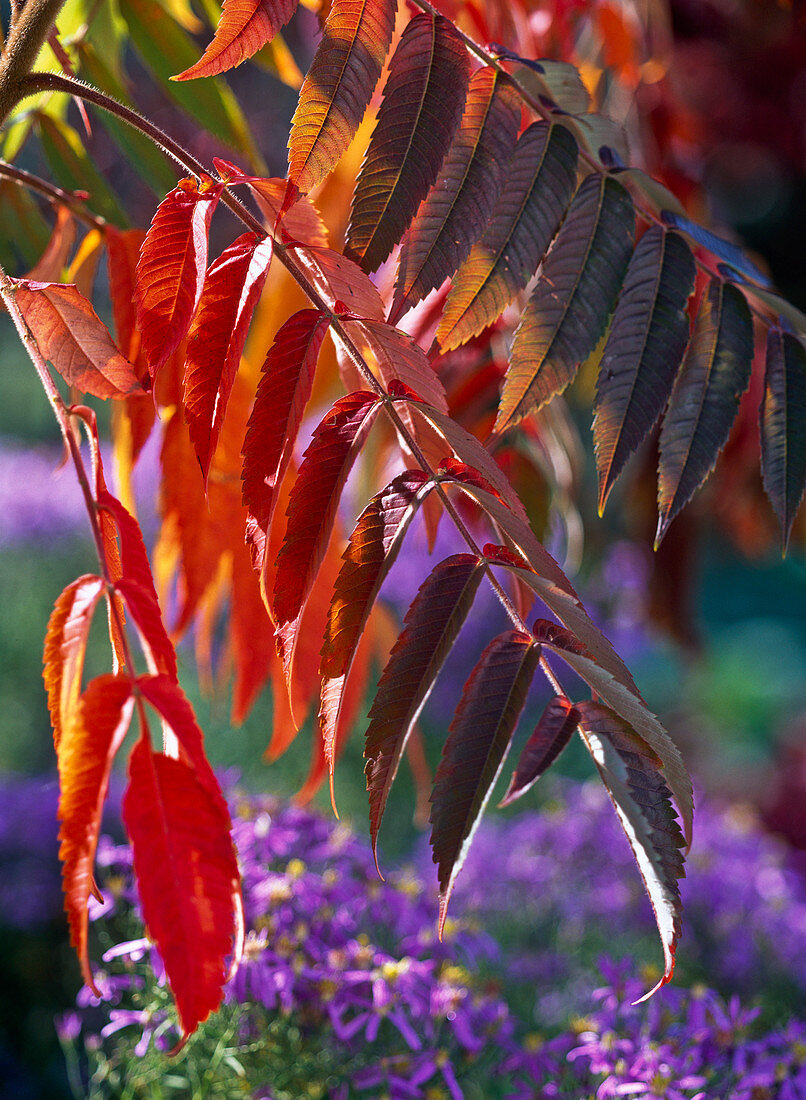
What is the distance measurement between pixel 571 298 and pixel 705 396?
9cm

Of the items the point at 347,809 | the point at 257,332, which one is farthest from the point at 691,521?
the point at 257,332

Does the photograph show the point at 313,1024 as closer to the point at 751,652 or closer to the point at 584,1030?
the point at 584,1030

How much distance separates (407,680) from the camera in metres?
0.35

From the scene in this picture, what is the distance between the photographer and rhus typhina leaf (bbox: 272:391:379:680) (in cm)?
36

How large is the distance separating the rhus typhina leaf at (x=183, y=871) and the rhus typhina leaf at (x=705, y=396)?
0.80 feet

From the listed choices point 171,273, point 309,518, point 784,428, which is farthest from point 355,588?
point 784,428

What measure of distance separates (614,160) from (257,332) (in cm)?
36

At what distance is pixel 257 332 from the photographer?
29.7 inches

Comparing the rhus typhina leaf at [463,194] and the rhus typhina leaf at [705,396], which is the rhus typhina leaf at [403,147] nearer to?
the rhus typhina leaf at [463,194]

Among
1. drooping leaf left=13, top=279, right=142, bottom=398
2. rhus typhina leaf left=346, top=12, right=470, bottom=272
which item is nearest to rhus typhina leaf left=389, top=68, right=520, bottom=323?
rhus typhina leaf left=346, top=12, right=470, bottom=272

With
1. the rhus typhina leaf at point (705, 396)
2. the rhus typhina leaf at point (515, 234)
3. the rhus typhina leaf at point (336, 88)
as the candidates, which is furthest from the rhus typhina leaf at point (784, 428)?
the rhus typhina leaf at point (336, 88)

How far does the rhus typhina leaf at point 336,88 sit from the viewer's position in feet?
1.25

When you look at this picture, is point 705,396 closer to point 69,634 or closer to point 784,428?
point 784,428

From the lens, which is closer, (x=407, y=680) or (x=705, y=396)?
(x=407, y=680)
